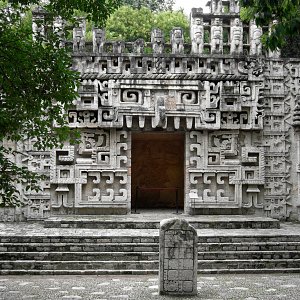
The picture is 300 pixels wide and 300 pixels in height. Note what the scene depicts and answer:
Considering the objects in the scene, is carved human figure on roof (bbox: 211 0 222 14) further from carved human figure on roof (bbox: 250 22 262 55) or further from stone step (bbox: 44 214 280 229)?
stone step (bbox: 44 214 280 229)

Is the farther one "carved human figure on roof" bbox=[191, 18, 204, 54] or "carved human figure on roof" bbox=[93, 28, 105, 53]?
"carved human figure on roof" bbox=[191, 18, 204, 54]

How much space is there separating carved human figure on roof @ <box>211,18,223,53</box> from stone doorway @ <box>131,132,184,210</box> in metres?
4.14

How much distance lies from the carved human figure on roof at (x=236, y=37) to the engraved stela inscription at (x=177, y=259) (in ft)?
23.9

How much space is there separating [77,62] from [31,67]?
7.23m

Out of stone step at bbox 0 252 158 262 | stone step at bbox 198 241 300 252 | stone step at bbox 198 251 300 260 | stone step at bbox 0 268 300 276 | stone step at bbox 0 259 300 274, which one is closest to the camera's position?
stone step at bbox 0 268 300 276

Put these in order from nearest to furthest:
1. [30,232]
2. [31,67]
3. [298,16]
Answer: [298,16] → [31,67] → [30,232]

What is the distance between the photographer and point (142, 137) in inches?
631

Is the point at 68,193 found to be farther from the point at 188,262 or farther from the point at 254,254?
the point at 188,262

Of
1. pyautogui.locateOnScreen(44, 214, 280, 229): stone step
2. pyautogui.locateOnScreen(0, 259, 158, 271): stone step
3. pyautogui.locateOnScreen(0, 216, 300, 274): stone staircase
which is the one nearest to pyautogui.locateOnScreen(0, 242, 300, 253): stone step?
pyautogui.locateOnScreen(0, 216, 300, 274): stone staircase

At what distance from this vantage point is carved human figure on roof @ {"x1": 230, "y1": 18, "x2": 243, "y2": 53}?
13.6 meters

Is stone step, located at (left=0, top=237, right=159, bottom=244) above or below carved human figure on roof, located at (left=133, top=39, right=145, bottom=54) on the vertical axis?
below

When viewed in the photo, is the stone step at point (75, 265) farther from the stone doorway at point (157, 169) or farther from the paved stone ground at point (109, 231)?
the stone doorway at point (157, 169)

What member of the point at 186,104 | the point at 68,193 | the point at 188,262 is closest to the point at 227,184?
the point at 186,104

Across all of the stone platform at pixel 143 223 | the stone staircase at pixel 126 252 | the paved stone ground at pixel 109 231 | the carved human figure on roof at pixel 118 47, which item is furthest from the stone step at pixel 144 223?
the carved human figure on roof at pixel 118 47
